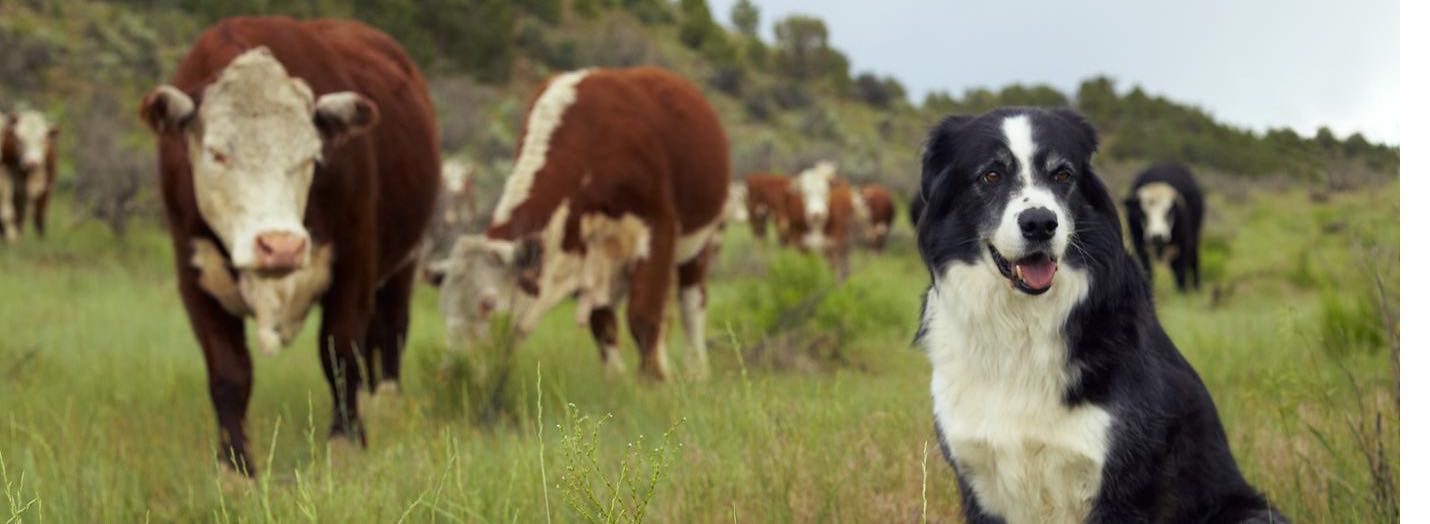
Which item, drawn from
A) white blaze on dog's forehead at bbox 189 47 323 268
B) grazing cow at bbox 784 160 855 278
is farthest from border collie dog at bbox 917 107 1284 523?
grazing cow at bbox 784 160 855 278

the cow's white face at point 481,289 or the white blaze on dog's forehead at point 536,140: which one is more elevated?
the white blaze on dog's forehead at point 536,140

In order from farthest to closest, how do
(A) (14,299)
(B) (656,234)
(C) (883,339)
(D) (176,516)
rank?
(A) (14,299) < (C) (883,339) < (B) (656,234) < (D) (176,516)

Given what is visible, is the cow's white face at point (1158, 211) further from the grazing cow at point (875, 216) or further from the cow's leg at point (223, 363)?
the cow's leg at point (223, 363)

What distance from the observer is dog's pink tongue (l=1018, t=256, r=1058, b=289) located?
3.20 meters

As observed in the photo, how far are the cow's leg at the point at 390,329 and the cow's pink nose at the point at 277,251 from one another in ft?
8.90

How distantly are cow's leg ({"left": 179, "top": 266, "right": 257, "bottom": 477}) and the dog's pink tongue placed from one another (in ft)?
13.2

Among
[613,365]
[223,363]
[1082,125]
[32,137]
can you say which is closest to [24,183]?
[32,137]

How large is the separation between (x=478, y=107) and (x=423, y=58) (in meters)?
4.89

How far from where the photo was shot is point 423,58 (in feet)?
148

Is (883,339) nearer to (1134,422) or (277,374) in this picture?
(277,374)

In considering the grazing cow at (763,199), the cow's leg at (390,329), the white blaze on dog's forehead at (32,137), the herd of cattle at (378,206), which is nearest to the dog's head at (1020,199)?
the herd of cattle at (378,206)

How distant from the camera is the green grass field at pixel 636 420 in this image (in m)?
4.32

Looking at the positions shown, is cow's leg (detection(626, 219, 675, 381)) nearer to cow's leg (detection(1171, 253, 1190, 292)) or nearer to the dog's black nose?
the dog's black nose

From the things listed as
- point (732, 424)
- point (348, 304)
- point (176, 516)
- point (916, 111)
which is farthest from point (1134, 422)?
point (916, 111)
